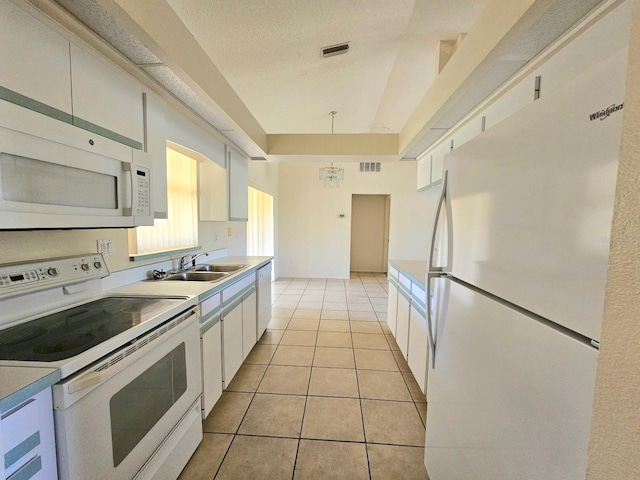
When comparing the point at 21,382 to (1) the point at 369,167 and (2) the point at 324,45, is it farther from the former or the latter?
(1) the point at 369,167

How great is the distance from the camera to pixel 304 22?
1.92 metres

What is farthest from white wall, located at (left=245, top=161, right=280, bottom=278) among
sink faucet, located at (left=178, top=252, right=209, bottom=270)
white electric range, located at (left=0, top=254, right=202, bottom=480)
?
white electric range, located at (left=0, top=254, right=202, bottom=480)

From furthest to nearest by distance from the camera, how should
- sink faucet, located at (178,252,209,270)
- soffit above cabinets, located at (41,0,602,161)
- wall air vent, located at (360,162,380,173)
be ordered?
1. wall air vent, located at (360,162,380,173)
2. sink faucet, located at (178,252,209,270)
3. soffit above cabinets, located at (41,0,602,161)

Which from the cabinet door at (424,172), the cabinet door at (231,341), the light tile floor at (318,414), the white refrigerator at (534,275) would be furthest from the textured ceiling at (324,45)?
the light tile floor at (318,414)

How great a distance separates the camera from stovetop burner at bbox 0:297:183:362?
914 mm

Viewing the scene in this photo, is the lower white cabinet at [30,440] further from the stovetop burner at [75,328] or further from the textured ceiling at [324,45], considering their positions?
the textured ceiling at [324,45]

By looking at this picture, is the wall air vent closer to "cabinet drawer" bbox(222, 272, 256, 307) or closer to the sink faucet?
"cabinet drawer" bbox(222, 272, 256, 307)

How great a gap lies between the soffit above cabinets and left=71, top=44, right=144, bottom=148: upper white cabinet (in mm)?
133

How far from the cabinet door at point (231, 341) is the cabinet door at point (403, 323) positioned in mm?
1533

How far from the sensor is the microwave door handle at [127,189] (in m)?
1.39

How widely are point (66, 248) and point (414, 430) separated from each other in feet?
7.90

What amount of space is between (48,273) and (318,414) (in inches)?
72.8

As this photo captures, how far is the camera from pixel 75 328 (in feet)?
3.70

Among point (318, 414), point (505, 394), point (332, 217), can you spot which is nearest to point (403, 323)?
point (318, 414)
